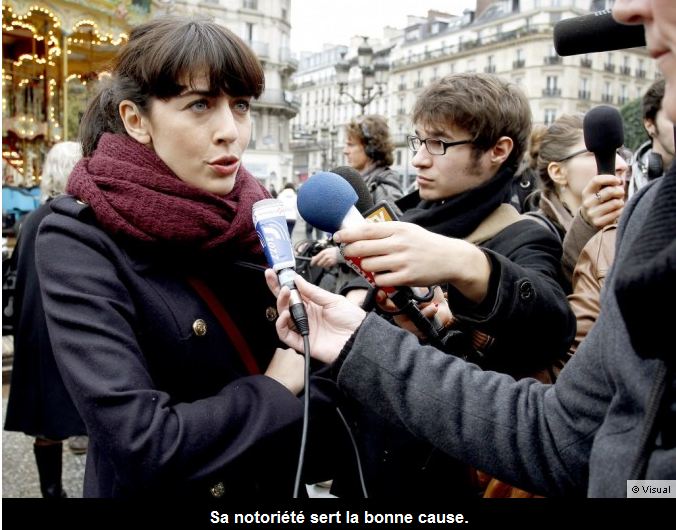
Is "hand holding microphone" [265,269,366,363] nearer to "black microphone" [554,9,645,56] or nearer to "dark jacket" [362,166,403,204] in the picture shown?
"black microphone" [554,9,645,56]

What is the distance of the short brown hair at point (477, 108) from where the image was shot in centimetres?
227

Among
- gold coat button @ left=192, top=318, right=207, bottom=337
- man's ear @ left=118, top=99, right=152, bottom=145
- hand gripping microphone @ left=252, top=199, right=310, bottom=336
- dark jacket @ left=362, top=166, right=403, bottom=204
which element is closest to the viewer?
hand gripping microphone @ left=252, top=199, right=310, bottom=336

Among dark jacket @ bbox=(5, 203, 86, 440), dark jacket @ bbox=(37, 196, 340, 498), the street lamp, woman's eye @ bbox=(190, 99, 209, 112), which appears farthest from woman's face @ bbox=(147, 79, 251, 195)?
the street lamp

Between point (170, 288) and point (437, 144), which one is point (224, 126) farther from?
point (437, 144)

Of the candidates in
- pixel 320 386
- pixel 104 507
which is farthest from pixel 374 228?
pixel 104 507

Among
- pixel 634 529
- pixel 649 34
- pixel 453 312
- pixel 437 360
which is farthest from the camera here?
pixel 453 312

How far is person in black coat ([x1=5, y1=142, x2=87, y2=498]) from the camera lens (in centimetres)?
373

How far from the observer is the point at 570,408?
1.25m

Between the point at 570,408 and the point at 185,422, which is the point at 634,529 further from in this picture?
the point at 185,422

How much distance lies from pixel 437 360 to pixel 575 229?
4.28ft

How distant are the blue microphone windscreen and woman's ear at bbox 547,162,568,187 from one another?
1721 millimetres

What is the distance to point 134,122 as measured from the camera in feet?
5.74

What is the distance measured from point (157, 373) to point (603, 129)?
5.58 feet

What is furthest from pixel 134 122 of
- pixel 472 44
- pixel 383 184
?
pixel 472 44
